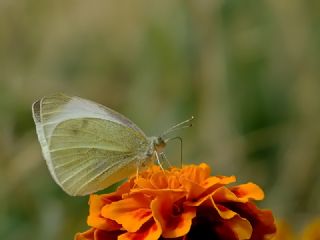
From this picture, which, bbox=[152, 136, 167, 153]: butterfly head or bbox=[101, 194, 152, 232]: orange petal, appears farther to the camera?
bbox=[152, 136, 167, 153]: butterfly head

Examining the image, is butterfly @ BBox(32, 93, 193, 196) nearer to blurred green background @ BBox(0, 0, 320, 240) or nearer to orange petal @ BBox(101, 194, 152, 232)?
orange petal @ BBox(101, 194, 152, 232)

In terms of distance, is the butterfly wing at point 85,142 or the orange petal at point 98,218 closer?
the orange petal at point 98,218

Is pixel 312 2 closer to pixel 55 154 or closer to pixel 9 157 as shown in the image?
pixel 9 157

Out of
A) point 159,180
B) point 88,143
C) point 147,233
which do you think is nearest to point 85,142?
point 88,143

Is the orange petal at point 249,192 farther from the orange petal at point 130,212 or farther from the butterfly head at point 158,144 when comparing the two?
the butterfly head at point 158,144

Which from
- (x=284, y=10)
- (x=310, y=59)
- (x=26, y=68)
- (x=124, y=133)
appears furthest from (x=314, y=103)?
(x=124, y=133)

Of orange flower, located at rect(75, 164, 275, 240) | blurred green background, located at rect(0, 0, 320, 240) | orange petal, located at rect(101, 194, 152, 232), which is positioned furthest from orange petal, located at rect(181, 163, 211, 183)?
blurred green background, located at rect(0, 0, 320, 240)

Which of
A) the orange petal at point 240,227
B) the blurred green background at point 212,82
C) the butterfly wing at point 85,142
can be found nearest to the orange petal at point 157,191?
the orange petal at point 240,227
